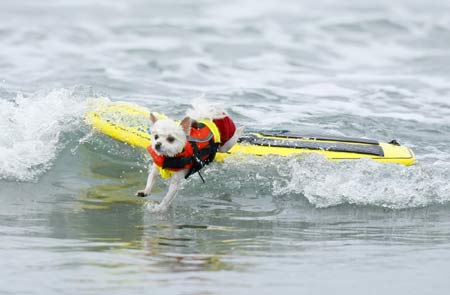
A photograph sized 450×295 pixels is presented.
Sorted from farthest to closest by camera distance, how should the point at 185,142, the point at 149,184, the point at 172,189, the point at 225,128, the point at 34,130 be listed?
the point at 34,130 < the point at 225,128 < the point at 172,189 < the point at 149,184 < the point at 185,142

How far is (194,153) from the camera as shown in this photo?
8320 millimetres

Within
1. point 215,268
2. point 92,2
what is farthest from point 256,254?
point 92,2

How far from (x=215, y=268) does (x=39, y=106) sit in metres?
5.24

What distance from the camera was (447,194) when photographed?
923 cm

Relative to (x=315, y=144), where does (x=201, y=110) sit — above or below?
above

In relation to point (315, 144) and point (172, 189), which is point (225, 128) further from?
point (315, 144)

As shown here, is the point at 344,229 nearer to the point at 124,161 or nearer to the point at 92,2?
the point at 124,161

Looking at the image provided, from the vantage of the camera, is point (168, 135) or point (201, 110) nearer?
point (168, 135)

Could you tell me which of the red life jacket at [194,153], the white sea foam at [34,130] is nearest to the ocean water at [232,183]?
the white sea foam at [34,130]

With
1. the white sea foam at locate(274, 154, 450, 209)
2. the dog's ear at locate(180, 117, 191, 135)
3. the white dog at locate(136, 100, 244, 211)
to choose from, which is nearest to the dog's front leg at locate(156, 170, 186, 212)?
the white dog at locate(136, 100, 244, 211)

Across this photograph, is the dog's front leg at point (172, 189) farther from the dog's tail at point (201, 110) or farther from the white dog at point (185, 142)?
the dog's tail at point (201, 110)

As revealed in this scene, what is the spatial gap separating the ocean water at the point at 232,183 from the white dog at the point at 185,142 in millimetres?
384

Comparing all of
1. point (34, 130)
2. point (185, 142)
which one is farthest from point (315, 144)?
point (34, 130)

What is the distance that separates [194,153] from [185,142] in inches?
11.5
